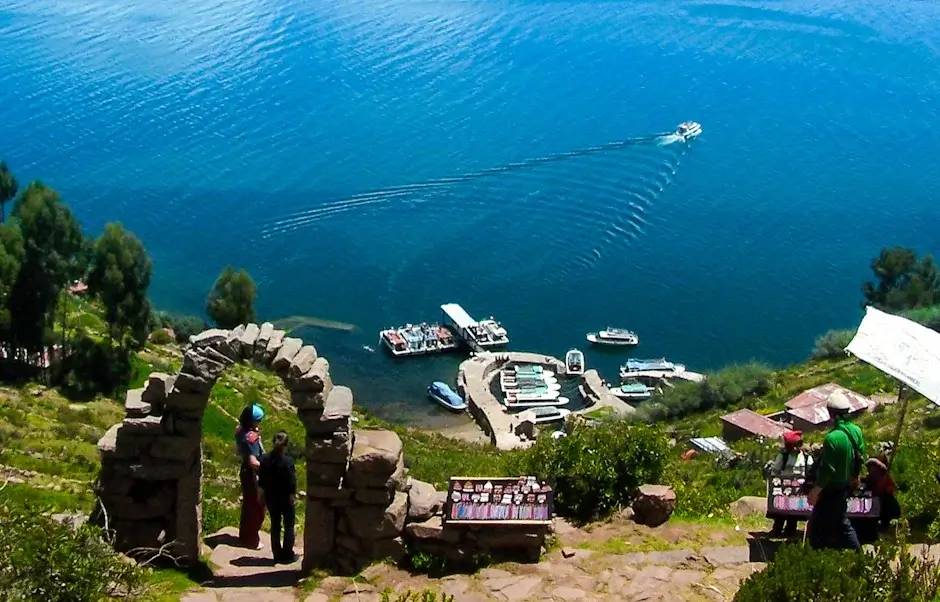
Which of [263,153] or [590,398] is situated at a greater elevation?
[263,153]

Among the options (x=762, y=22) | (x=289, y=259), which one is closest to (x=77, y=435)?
(x=289, y=259)

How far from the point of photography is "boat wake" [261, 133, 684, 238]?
78.5 metres

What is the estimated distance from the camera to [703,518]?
16.8m

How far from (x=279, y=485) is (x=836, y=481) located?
25.6 ft

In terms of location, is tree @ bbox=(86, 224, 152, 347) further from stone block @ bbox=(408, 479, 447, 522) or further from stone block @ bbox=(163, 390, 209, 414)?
stone block @ bbox=(408, 479, 447, 522)

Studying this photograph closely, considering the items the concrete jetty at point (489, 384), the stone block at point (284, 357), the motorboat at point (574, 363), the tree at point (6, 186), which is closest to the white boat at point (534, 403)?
the concrete jetty at point (489, 384)

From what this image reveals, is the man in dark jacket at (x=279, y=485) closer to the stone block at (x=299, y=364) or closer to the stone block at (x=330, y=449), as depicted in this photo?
the stone block at (x=330, y=449)

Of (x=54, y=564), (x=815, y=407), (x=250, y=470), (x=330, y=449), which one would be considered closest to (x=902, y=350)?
(x=330, y=449)

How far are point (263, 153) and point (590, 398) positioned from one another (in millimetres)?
40775

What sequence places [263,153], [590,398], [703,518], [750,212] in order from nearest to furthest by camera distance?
[703,518] → [590,398] → [750,212] → [263,153]

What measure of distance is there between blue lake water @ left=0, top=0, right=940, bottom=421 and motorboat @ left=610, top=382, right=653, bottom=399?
423 centimetres

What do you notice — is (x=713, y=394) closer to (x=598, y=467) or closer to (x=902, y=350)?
(x=598, y=467)

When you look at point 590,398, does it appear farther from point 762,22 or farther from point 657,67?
point 762,22

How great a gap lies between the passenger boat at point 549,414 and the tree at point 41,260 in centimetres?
2534
